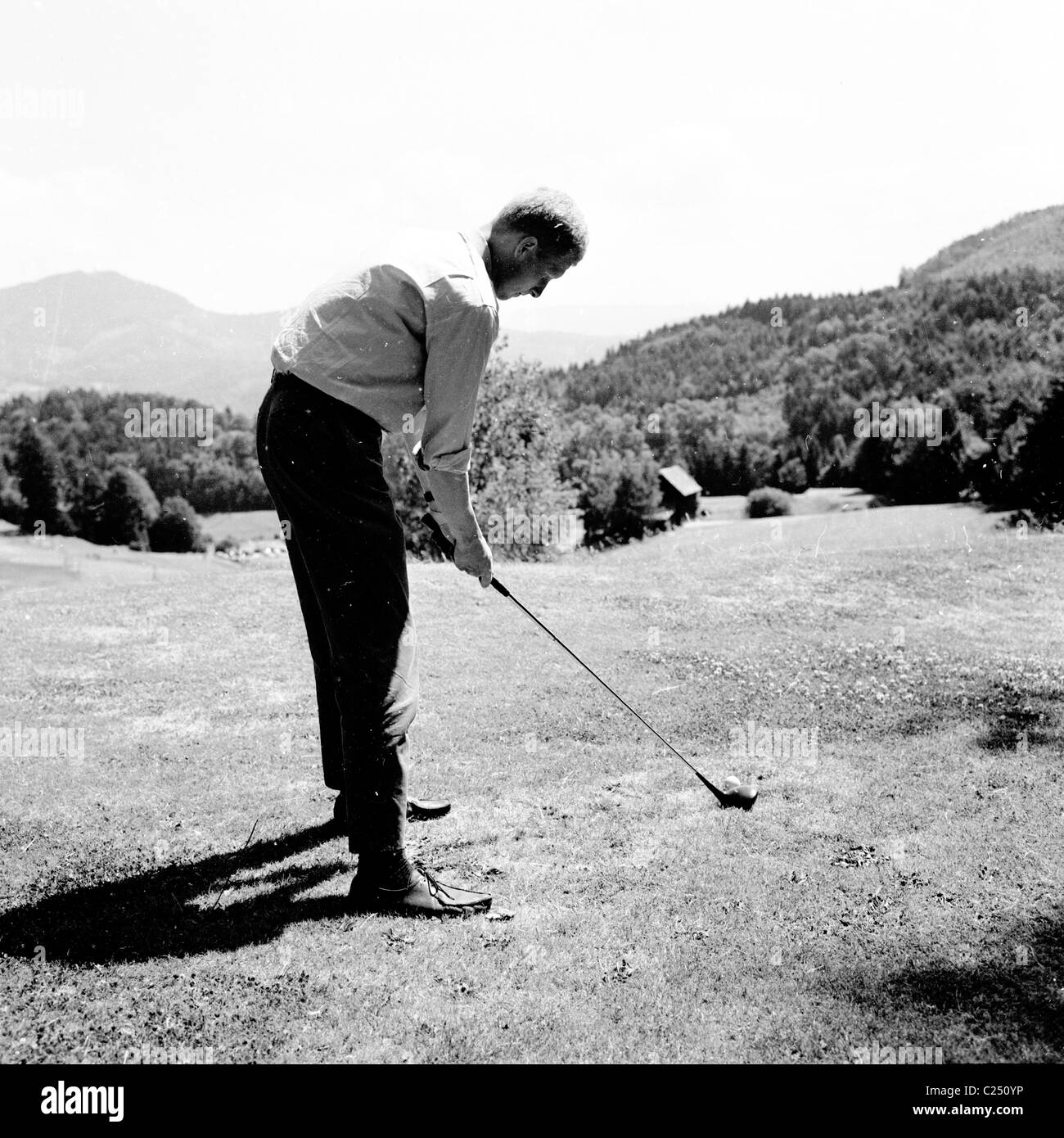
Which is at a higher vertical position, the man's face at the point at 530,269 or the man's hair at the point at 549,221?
the man's hair at the point at 549,221

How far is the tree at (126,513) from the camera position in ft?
240

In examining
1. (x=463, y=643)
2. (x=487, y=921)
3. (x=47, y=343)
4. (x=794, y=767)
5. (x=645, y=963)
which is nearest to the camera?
(x=645, y=963)

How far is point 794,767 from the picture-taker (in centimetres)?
610

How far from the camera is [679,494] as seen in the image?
A: 8869cm

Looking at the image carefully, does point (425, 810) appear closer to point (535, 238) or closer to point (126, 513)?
point (535, 238)

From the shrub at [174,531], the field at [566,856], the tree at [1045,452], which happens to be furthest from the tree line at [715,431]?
the field at [566,856]

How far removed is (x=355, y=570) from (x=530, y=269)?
1491 mm

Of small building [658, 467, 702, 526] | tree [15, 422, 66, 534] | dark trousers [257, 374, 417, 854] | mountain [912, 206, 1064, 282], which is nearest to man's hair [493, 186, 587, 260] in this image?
dark trousers [257, 374, 417, 854]

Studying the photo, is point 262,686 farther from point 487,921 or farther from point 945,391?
point 945,391

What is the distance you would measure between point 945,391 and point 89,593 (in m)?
72.9

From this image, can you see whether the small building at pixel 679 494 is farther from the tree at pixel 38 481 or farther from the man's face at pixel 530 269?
the man's face at pixel 530 269

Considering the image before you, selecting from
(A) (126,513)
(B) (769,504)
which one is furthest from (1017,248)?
(A) (126,513)

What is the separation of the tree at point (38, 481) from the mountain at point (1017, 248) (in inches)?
5480
